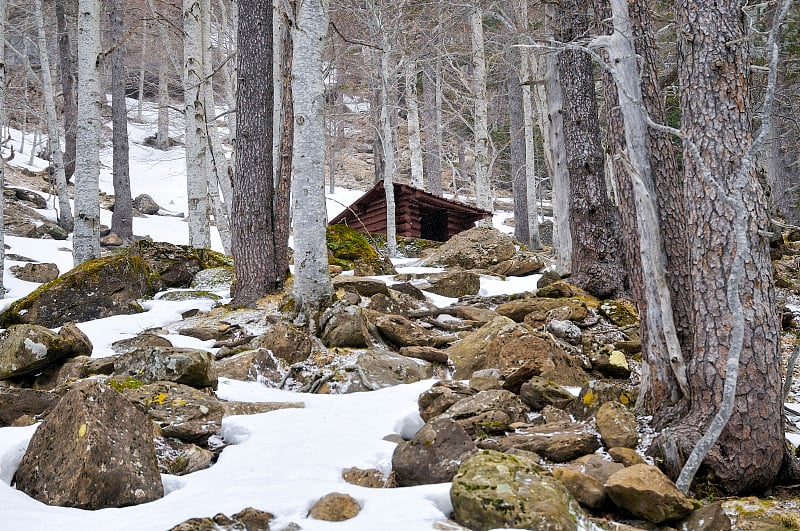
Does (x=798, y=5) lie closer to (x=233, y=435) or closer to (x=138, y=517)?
(x=233, y=435)

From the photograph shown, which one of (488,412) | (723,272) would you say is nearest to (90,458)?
(488,412)

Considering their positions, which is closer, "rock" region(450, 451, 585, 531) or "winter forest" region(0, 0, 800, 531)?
"rock" region(450, 451, 585, 531)

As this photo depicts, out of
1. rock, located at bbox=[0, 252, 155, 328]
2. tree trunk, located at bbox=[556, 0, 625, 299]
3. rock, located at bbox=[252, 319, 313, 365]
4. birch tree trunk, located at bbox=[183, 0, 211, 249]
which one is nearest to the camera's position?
rock, located at bbox=[252, 319, 313, 365]

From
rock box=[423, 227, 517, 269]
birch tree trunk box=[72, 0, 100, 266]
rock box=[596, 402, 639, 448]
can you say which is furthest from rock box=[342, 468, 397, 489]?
rock box=[423, 227, 517, 269]

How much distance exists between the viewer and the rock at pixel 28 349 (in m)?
4.92

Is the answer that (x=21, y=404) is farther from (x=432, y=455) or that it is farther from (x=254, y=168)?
(x=254, y=168)

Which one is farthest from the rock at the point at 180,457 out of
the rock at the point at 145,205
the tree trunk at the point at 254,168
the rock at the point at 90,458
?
the rock at the point at 145,205

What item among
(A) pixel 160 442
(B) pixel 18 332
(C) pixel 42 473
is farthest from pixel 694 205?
(B) pixel 18 332

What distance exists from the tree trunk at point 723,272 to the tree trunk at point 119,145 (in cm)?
1596

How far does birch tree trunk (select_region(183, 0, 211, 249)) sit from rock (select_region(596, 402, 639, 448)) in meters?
9.70

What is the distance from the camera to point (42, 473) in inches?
118

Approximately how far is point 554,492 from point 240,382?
3.42 metres

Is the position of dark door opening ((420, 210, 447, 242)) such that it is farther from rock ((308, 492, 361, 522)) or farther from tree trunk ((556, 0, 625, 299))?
rock ((308, 492, 361, 522))

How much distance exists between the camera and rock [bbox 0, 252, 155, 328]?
290 inches
